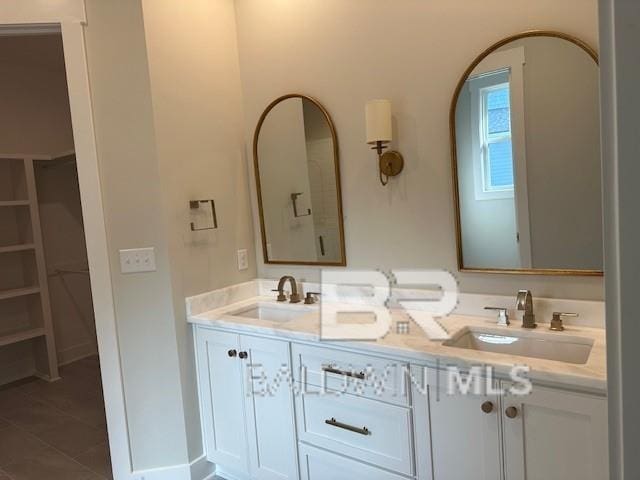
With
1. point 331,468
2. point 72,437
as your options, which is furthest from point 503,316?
point 72,437

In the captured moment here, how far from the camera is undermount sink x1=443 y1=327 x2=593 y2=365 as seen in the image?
169 cm

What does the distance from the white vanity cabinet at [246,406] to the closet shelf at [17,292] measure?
2291mm

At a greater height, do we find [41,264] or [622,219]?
[622,219]

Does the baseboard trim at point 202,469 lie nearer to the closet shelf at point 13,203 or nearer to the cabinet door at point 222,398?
the cabinet door at point 222,398

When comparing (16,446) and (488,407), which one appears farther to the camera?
(16,446)

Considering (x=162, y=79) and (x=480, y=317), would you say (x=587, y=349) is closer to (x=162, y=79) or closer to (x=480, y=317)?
(x=480, y=317)

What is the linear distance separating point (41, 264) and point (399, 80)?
11.0 feet

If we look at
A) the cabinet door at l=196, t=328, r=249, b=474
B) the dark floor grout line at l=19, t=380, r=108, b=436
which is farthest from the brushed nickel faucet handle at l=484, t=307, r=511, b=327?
the dark floor grout line at l=19, t=380, r=108, b=436

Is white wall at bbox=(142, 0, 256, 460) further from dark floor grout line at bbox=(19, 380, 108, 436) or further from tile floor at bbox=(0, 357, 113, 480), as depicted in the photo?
dark floor grout line at bbox=(19, 380, 108, 436)

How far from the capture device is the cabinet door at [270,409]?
2.04 meters

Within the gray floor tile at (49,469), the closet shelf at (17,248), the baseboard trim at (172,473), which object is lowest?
the gray floor tile at (49,469)

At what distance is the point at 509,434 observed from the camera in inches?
59.5

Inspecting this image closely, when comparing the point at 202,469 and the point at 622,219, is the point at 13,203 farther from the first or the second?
the point at 622,219

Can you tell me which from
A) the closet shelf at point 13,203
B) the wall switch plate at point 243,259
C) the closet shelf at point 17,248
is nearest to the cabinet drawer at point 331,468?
the wall switch plate at point 243,259
